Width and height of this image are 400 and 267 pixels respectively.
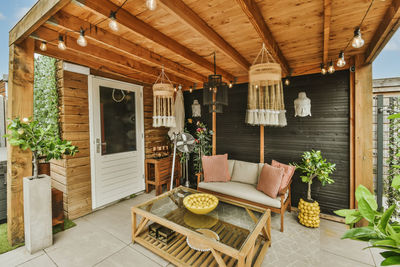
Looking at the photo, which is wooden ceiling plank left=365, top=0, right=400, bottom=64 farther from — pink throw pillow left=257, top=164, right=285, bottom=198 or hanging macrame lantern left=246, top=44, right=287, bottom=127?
pink throw pillow left=257, top=164, right=285, bottom=198

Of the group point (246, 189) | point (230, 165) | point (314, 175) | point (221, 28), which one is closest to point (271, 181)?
point (246, 189)

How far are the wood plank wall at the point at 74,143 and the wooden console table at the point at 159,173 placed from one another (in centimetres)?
115

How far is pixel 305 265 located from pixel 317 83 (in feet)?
8.40

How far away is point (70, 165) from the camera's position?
273cm

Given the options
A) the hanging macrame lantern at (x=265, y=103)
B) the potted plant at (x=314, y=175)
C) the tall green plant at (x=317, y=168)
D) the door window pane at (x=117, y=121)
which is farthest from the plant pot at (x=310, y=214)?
the door window pane at (x=117, y=121)

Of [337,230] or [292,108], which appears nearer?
[337,230]

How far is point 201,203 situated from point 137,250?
931mm

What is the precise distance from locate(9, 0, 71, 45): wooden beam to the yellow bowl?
7.21ft

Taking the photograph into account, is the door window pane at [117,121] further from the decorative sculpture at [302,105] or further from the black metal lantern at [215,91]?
the decorative sculpture at [302,105]

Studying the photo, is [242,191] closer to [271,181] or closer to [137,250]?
[271,181]

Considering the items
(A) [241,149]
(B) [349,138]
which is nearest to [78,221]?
(A) [241,149]

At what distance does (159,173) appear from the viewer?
3.69m

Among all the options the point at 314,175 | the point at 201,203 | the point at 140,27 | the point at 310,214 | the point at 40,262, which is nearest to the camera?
the point at 140,27

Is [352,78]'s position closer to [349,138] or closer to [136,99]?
[349,138]
